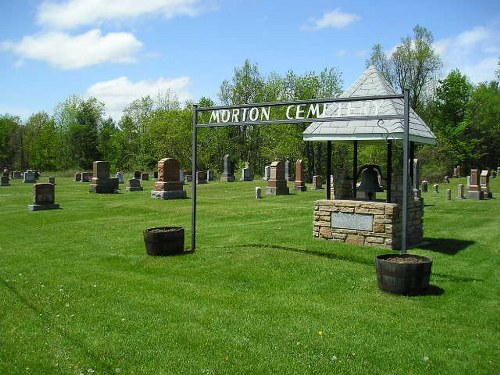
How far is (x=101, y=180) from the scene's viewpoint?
92.7ft

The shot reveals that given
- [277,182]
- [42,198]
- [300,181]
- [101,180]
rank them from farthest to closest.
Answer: [300,181], [101,180], [277,182], [42,198]

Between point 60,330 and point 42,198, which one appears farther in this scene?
point 42,198

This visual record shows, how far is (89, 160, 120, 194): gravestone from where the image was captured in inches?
1104

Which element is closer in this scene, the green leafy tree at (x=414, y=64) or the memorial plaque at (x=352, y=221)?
the memorial plaque at (x=352, y=221)

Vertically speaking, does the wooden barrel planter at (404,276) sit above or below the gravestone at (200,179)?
below

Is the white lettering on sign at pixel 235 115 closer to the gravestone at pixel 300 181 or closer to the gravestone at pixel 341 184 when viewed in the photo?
the gravestone at pixel 341 184

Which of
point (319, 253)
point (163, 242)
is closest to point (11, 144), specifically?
point (163, 242)

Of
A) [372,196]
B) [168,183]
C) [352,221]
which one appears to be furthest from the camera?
[168,183]

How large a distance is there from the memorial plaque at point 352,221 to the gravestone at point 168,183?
14162 mm

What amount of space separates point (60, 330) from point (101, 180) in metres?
23.2

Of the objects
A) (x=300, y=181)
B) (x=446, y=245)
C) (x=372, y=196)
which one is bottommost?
(x=446, y=245)

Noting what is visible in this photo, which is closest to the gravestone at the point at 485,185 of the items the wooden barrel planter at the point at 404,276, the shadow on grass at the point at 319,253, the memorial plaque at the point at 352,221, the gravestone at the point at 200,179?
the memorial plaque at the point at 352,221

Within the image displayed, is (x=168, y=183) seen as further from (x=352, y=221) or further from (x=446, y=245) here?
(x=446, y=245)

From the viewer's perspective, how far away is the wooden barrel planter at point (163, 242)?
10312 mm
